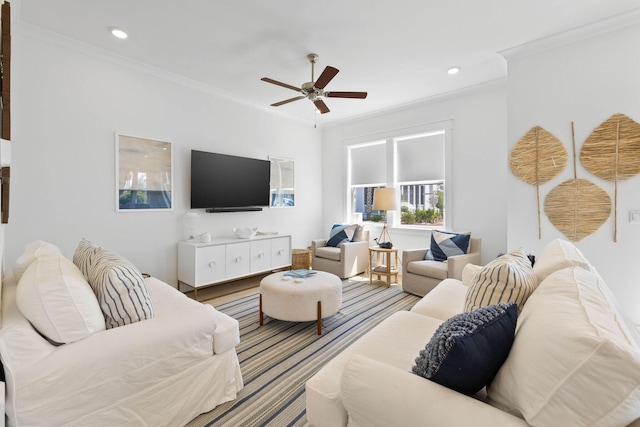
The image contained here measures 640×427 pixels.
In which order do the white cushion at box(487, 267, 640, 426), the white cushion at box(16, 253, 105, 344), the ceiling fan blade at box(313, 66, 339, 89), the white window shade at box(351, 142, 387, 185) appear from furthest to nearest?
the white window shade at box(351, 142, 387, 185) < the ceiling fan blade at box(313, 66, 339, 89) < the white cushion at box(16, 253, 105, 344) < the white cushion at box(487, 267, 640, 426)

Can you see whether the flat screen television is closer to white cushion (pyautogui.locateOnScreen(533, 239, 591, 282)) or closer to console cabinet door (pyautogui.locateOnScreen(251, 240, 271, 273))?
console cabinet door (pyautogui.locateOnScreen(251, 240, 271, 273))

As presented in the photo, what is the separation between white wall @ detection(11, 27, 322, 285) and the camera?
2725mm

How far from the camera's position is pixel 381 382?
3.17 feet

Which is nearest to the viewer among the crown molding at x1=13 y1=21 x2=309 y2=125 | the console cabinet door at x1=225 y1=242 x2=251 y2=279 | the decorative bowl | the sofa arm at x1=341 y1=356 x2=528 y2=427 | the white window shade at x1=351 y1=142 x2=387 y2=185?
the sofa arm at x1=341 y1=356 x2=528 y2=427

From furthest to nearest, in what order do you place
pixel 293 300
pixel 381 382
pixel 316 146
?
pixel 316 146 < pixel 293 300 < pixel 381 382

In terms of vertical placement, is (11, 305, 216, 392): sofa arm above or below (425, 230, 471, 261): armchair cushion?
below

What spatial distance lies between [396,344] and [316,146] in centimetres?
477

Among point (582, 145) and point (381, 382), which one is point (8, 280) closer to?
point (381, 382)

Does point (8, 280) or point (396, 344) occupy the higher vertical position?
point (8, 280)

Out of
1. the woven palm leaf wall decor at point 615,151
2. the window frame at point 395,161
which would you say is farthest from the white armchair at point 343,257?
the woven palm leaf wall decor at point 615,151

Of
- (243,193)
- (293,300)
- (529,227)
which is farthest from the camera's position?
(243,193)

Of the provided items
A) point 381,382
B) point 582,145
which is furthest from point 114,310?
point 582,145

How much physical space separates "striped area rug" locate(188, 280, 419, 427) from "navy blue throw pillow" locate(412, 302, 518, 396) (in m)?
1.03

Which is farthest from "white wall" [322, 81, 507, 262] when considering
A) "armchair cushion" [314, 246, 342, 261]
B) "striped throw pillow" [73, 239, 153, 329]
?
"striped throw pillow" [73, 239, 153, 329]
